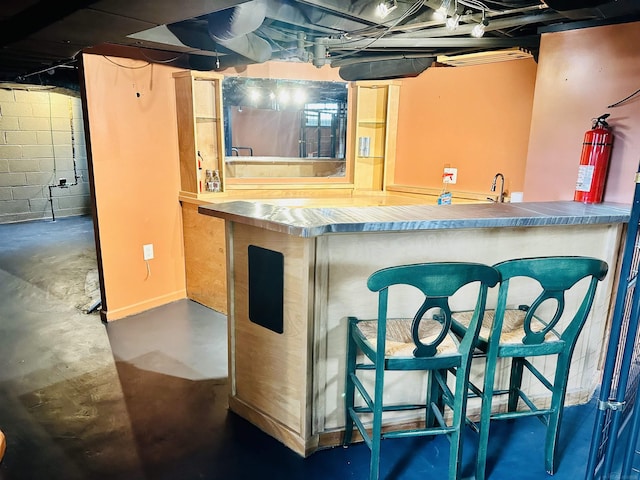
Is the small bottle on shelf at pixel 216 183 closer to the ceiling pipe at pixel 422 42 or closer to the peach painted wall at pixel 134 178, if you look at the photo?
the peach painted wall at pixel 134 178

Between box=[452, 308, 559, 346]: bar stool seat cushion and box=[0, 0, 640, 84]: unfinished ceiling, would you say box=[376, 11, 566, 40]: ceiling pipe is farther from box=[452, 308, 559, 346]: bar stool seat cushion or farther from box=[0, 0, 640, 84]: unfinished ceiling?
box=[452, 308, 559, 346]: bar stool seat cushion

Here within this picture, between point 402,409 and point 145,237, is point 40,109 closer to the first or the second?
point 145,237

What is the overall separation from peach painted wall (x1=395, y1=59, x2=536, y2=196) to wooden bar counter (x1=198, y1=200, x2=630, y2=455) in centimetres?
137

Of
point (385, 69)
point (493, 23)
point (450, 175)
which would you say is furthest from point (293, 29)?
point (450, 175)

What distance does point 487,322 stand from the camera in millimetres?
1980

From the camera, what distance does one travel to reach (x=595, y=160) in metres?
2.43

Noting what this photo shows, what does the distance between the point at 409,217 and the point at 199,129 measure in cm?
257

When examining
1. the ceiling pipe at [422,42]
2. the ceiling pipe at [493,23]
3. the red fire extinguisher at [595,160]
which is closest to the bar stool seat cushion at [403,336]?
the red fire extinguisher at [595,160]

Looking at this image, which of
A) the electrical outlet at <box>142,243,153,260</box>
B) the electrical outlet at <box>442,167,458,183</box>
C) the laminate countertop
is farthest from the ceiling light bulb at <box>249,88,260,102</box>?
the laminate countertop

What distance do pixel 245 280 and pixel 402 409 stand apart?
1.00 m

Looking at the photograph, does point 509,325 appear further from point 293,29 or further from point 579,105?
point 293,29

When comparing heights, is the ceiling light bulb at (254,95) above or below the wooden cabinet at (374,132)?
above

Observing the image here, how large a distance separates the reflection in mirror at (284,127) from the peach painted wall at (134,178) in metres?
0.60

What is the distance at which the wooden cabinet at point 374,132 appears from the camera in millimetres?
4160
